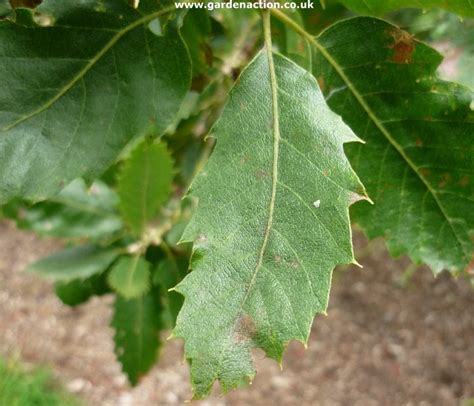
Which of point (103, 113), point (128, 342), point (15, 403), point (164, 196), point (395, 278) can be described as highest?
point (103, 113)

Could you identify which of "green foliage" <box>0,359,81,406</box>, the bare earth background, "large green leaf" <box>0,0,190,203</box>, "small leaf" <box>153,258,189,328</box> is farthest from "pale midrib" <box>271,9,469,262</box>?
the bare earth background

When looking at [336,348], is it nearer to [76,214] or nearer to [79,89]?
[76,214]

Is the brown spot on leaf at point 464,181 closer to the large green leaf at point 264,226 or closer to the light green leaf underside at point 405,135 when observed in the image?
the light green leaf underside at point 405,135

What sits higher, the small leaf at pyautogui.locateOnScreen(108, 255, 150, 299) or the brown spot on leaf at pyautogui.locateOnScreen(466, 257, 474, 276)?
the brown spot on leaf at pyautogui.locateOnScreen(466, 257, 474, 276)

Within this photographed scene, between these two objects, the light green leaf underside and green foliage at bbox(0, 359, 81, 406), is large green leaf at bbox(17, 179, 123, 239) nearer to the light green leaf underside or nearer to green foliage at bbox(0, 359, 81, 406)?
the light green leaf underside

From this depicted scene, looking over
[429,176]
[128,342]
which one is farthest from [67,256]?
[429,176]

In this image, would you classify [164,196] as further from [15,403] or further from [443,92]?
[15,403]
